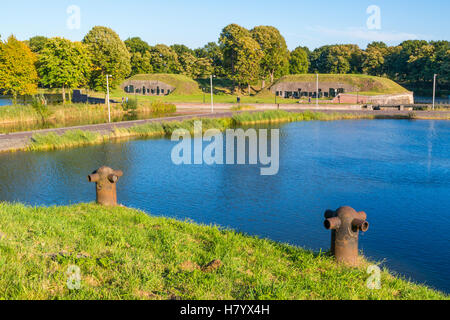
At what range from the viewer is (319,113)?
57.8 m

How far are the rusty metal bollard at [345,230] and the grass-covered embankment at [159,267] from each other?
252 millimetres

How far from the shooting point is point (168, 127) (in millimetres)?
43406

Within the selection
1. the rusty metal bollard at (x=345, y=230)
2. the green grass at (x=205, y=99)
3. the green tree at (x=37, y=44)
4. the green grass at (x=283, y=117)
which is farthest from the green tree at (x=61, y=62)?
the rusty metal bollard at (x=345, y=230)

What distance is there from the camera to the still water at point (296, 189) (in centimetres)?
1505

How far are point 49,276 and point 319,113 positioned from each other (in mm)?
53828

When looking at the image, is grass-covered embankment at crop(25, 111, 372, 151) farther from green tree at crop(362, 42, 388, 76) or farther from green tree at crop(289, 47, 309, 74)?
green tree at crop(362, 42, 388, 76)

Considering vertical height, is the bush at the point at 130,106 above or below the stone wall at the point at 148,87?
below

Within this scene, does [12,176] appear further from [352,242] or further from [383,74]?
[383,74]

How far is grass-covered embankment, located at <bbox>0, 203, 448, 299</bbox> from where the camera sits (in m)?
6.67

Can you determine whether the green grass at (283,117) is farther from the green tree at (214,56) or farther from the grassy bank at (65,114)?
the green tree at (214,56)

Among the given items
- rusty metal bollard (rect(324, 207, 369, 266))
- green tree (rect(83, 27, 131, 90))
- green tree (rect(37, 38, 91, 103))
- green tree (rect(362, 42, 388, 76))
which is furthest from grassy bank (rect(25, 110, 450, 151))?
green tree (rect(362, 42, 388, 76))

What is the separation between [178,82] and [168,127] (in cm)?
5410

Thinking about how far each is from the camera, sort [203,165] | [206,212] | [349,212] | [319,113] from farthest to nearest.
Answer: [319,113]
[203,165]
[206,212]
[349,212]
